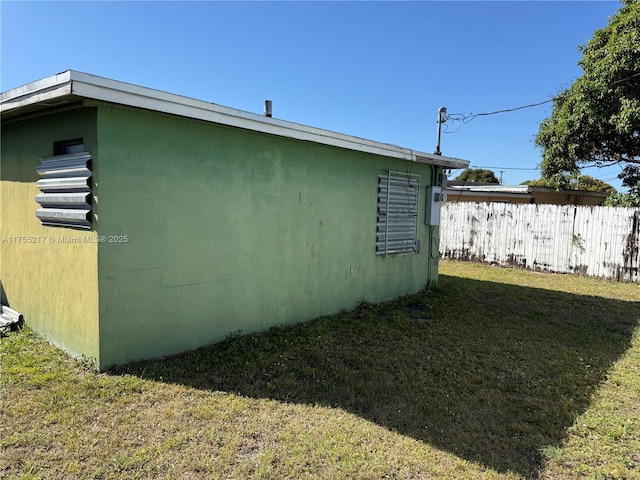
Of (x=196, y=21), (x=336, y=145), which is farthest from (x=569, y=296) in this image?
(x=196, y=21)

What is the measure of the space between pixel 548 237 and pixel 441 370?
8.72 metres

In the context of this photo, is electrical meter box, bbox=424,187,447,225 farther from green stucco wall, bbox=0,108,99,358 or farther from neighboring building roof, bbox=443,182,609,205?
neighboring building roof, bbox=443,182,609,205

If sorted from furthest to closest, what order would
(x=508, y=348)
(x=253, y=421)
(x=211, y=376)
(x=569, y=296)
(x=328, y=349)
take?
(x=569, y=296) < (x=508, y=348) < (x=328, y=349) < (x=211, y=376) < (x=253, y=421)

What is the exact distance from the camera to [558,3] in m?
8.44

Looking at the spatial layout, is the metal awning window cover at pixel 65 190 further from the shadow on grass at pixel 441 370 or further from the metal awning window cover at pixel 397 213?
the metal awning window cover at pixel 397 213

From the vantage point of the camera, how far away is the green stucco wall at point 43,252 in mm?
3668

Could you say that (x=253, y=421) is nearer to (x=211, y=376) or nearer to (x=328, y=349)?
(x=211, y=376)

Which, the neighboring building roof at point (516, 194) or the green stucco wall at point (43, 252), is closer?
the green stucco wall at point (43, 252)

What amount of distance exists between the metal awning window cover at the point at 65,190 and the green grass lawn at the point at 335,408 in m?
1.38

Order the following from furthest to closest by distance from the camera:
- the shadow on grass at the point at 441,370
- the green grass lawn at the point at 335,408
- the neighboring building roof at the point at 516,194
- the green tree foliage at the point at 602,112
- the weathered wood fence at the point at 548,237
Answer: the neighboring building roof at the point at 516,194 < the green tree foliage at the point at 602,112 < the weathered wood fence at the point at 548,237 < the shadow on grass at the point at 441,370 < the green grass lawn at the point at 335,408

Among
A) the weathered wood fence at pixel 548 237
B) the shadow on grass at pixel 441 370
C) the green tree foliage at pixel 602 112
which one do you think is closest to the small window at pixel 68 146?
the shadow on grass at pixel 441 370

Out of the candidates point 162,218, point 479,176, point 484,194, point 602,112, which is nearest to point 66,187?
point 162,218

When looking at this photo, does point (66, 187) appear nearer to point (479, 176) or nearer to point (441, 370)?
point (441, 370)

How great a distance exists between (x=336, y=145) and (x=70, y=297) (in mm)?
3724
